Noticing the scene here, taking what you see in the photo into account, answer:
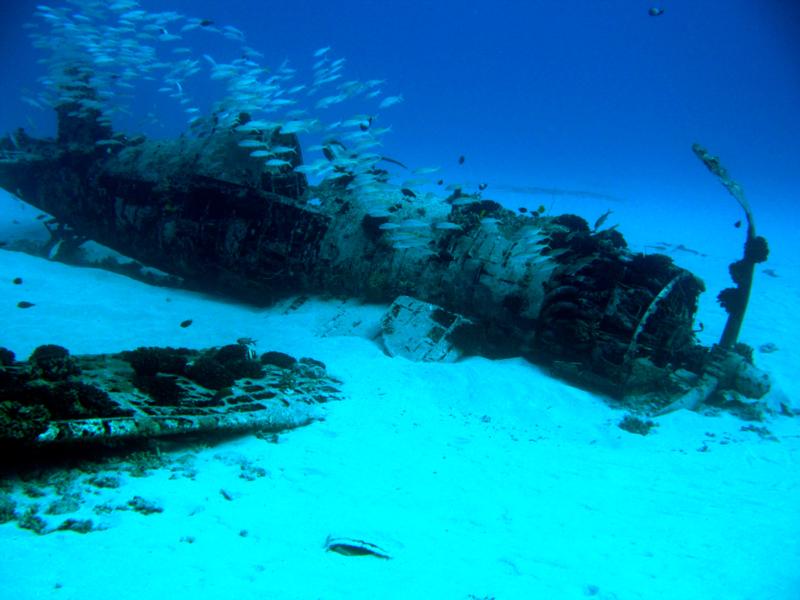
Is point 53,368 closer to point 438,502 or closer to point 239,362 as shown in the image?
point 239,362

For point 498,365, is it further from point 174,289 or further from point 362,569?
point 174,289

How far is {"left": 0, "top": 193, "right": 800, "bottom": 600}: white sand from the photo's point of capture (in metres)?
2.97

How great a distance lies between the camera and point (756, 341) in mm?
11133

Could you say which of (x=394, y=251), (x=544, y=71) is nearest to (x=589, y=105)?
(x=544, y=71)

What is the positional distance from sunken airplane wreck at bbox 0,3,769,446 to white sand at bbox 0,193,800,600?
0.82m

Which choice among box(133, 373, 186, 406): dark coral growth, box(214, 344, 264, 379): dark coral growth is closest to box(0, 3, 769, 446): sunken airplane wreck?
box(214, 344, 264, 379): dark coral growth

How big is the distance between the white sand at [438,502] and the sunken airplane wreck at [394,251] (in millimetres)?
824

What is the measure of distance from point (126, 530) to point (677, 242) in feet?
90.7

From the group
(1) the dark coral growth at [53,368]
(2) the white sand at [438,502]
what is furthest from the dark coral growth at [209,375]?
(1) the dark coral growth at [53,368]

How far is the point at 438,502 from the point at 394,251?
6.03m

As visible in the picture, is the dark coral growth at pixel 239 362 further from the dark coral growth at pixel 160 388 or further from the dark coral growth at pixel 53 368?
the dark coral growth at pixel 53 368

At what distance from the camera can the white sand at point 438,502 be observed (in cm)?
297

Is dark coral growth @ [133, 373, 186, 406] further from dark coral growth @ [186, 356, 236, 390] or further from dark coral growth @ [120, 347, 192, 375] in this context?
dark coral growth @ [186, 356, 236, 390]

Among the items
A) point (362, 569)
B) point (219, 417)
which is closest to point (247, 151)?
point (219, 417)
